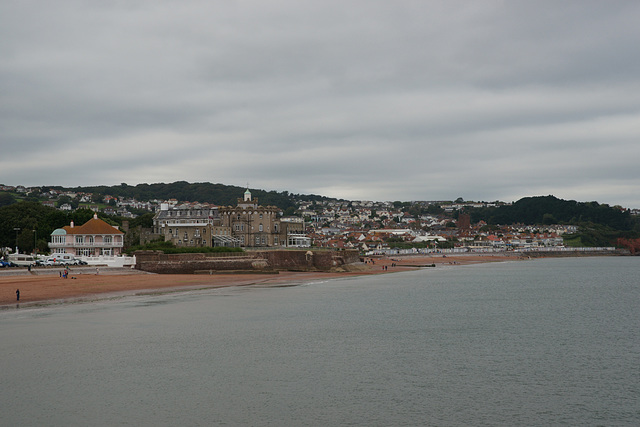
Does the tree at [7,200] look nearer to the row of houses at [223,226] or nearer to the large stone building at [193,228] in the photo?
the row of houses at [223,226]

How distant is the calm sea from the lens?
1639 cm

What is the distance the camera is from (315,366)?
2169 centimetres

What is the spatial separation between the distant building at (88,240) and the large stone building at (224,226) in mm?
17959

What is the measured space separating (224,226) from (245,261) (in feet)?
71.5

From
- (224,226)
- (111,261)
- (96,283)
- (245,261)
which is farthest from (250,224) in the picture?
(96,283)

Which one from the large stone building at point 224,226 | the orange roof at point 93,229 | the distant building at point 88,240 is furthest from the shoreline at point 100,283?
the large stone building at point 224,226

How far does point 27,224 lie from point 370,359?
67.5 m

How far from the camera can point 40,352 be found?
22.9m

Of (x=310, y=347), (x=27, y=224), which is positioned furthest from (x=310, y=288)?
(x=27, y=224)

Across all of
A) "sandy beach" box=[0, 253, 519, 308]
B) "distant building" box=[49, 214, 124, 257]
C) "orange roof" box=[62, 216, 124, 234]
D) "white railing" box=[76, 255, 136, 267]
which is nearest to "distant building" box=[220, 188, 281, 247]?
"sandy beach" box=[0, 253, 519, 308]

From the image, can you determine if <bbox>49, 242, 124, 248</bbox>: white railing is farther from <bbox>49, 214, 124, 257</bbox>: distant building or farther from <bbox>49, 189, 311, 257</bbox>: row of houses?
<bbox>49, 189, 311, 257</bbox>: row of houses

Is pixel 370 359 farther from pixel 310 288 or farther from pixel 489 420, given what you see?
pixel 310 288

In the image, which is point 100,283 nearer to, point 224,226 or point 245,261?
point 245,261

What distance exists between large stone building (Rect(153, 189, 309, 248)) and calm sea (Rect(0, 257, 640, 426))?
167 ft
